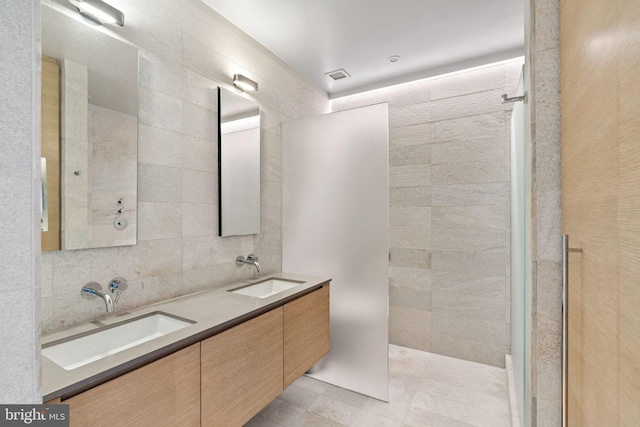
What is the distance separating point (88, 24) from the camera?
4.50 feet

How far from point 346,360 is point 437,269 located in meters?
1.22

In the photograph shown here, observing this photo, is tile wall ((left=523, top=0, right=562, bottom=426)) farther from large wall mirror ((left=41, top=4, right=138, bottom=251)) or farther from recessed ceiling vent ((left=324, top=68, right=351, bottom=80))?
recessed ceiling vent ((left=324, top=68, right=351, bottom=80))

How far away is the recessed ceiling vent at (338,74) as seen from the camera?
9.29 feet

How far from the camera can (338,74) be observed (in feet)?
9.46

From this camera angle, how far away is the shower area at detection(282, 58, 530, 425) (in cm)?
241

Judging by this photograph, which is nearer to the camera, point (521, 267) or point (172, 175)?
point (521, 267)

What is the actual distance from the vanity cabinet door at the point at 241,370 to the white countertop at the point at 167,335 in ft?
0.21

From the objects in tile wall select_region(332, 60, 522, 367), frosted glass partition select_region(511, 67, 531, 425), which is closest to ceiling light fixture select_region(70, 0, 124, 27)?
frosted glass partition select_region(511, 67, 531, 425)

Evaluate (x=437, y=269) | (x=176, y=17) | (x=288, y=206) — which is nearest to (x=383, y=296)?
(x=437, y=269)

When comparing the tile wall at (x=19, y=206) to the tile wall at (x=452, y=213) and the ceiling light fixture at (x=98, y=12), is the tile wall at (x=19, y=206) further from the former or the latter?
the tile wall at (x=452, y=213)

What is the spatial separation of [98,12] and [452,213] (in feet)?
9.25

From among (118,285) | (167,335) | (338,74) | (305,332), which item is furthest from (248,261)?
(338,74)

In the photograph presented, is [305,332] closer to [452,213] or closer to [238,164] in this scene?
[238,164]

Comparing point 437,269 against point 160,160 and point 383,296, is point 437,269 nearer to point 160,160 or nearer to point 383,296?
point 383,296
